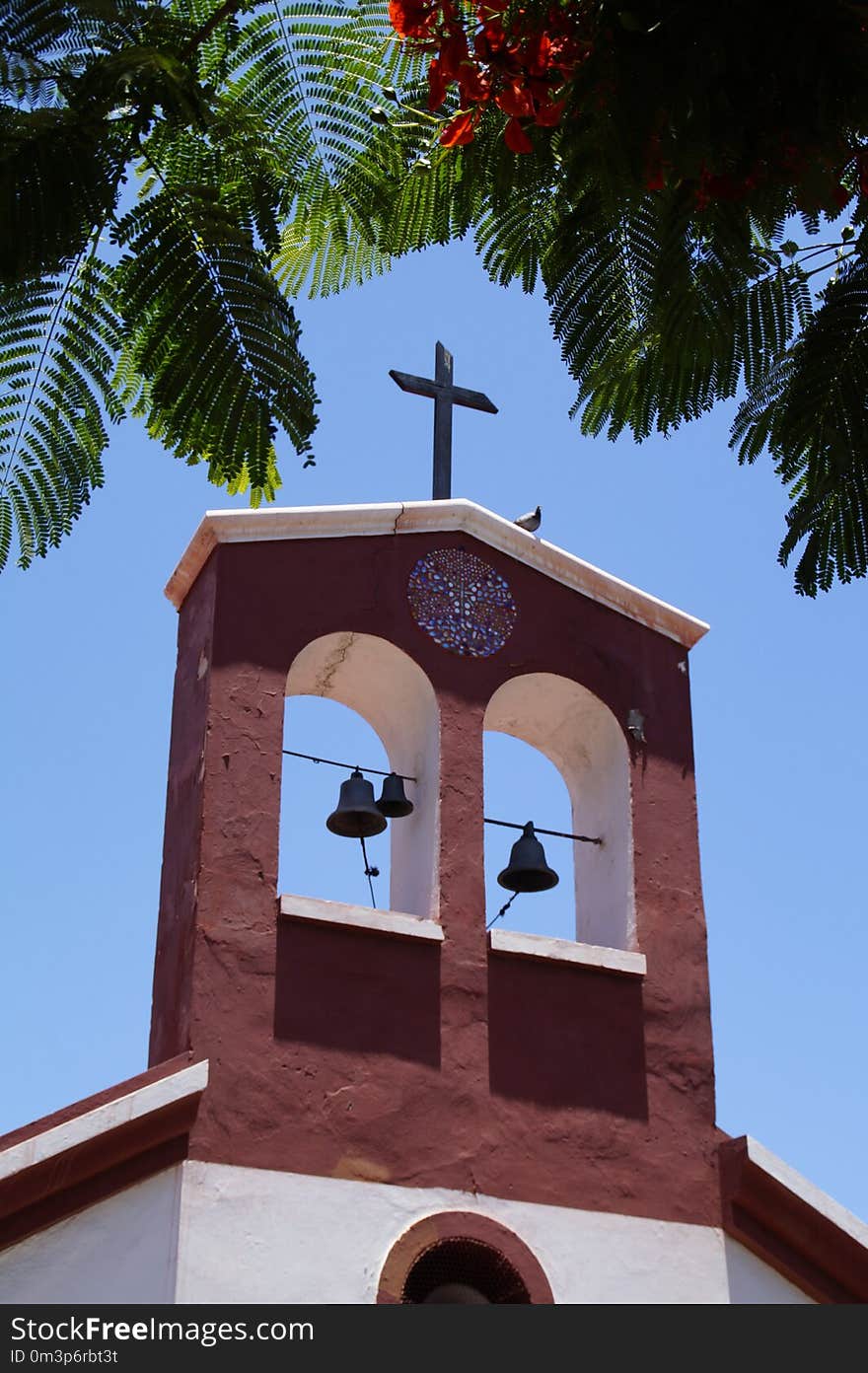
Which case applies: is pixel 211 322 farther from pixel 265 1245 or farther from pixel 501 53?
pixel 265 1245

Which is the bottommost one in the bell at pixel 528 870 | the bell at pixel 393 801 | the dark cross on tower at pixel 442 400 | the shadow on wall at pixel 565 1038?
the shadow on wall at pixel 565 1038

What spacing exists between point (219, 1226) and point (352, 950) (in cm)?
134

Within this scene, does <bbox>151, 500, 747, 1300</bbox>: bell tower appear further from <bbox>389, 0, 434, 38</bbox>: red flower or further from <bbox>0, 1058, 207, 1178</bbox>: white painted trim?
<bbox>389, 0, 434, 38</bbox>: red flower

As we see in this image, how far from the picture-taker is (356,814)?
348 inches

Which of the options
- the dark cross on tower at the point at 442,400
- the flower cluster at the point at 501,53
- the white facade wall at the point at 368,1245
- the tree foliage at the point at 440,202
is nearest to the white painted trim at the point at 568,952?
the white facade wall at the point at 368,1245

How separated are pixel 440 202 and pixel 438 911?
5294mm

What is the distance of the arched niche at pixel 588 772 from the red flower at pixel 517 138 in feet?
20.4

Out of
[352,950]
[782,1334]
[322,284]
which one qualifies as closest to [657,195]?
[322,284]

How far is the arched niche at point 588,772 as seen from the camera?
30.0ft

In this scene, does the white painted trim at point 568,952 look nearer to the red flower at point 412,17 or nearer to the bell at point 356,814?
the bell at point 356,814

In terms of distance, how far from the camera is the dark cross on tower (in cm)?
990

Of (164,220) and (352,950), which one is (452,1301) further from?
(164,220)

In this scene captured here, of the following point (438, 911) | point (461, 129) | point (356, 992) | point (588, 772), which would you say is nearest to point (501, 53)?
→ point (461, 129)

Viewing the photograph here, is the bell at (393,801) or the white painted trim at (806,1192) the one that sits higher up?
the bell at (393,801)
